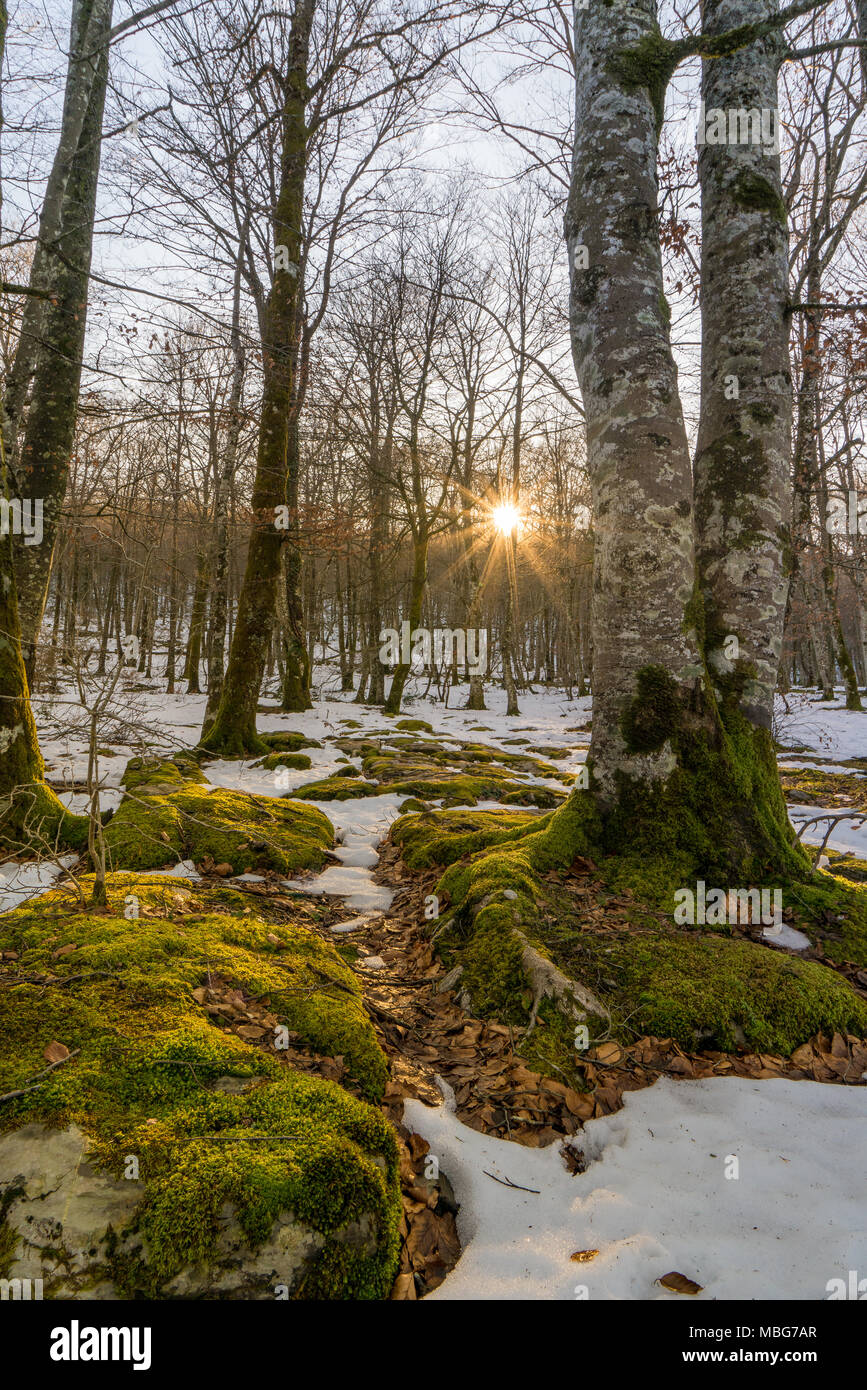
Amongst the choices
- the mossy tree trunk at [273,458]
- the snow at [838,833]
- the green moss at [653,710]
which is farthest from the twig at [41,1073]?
the mossy tree trunk at [273,458]

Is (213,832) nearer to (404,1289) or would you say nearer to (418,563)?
(404,1289)

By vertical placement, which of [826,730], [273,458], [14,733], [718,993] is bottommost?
[718,993]

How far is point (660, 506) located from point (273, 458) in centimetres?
640

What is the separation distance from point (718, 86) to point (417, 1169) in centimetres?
665

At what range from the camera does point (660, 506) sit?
3.69 m

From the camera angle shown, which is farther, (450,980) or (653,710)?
(653,710)

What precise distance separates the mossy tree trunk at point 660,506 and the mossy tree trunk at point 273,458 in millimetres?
5218

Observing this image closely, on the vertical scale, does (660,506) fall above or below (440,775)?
above

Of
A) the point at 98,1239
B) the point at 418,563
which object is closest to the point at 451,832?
the point at 98,1239

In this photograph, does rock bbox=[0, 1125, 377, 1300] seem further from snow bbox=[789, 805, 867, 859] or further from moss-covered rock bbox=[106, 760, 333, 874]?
snow bbox=[789, 805, 867, 859]

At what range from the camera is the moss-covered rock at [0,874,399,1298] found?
141cm

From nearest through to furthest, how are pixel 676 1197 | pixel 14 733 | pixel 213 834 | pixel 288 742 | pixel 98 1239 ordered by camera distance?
1. pixel 98 1239
2. pixel 676 1197
3. pixel 14 733
4. pixel 213 834
5. pixel 288 742
